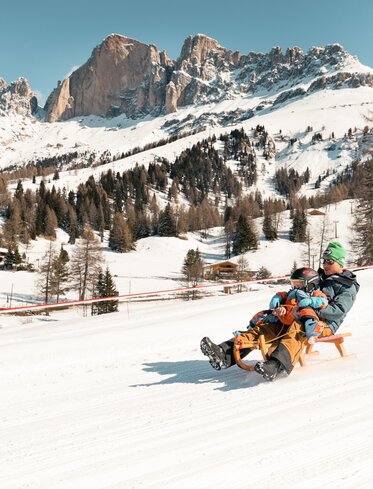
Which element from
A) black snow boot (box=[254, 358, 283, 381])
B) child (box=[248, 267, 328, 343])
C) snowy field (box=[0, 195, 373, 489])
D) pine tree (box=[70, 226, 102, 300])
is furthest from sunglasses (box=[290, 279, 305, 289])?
pine tree (box=[70, 226, 102, 300])

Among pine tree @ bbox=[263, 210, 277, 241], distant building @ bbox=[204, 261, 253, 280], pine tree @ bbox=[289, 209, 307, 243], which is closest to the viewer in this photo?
distant building @ bbox=[204, 261, 253, 280]

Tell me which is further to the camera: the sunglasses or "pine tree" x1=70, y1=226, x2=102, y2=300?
"pine tree" x1=70, y1=226, x2=102, y2=300

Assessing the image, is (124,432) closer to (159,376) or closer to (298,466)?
(298,466)

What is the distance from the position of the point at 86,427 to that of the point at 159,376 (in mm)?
1900

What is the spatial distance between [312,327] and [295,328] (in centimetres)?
20

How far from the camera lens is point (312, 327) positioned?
4832mm

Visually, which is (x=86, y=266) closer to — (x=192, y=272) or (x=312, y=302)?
(x=192, y=272)

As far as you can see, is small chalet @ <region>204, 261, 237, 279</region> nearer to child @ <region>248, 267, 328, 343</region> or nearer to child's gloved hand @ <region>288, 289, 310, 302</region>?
child @ <region>248, 267, 328, 343</region>

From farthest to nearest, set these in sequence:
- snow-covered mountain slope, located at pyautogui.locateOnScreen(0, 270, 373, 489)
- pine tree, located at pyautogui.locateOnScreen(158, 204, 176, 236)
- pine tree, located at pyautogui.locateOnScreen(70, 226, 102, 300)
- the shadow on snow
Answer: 1. pine tree, located at pyautogui.locateOnScreen(158, 204, 176, 236)
2. pine tree, located at pyautogui.locateOnScreen(70, 226, 102, 300)
3. the shadow on snow
4. snow-covered mountain slope, located at pyautogui.locateOnScreen(0, 270, 373, 489)

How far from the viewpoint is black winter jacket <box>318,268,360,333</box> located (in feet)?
17.3

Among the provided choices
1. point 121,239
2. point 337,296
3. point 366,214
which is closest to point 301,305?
point 337,296

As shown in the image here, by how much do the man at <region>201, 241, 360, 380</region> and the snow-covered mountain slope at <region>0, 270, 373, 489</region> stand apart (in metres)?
0.25

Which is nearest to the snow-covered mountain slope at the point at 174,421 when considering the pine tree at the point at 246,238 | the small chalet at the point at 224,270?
the small chalet at the point at 224,270

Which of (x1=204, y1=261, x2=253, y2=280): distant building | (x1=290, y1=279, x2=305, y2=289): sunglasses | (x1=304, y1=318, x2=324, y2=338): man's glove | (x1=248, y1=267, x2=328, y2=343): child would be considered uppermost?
(x1=290, y1=279, x2=305, y2=289): sunglasses
